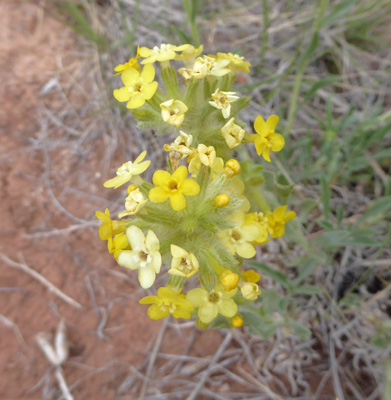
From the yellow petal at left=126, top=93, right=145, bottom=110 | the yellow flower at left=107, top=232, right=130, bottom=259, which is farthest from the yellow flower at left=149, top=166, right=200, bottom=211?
the yellow petal at left=126, top=93, right=145, bottom=110

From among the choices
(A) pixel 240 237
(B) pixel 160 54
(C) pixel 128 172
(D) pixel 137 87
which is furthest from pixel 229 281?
(B) pixel 160 54

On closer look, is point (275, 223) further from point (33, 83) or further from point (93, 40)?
point (33, 83)

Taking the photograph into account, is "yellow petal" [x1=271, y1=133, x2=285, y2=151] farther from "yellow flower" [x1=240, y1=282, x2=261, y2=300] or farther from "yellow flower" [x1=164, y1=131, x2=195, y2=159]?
"yellow flower" [x1=240, y1=282, x2=261, y2=300]

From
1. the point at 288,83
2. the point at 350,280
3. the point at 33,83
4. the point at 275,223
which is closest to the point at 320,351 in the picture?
the point at 350,280

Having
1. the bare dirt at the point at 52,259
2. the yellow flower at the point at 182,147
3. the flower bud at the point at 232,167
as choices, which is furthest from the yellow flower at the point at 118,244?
the bare dirt at the point at 52,259

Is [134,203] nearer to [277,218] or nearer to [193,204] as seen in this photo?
[193,204]
